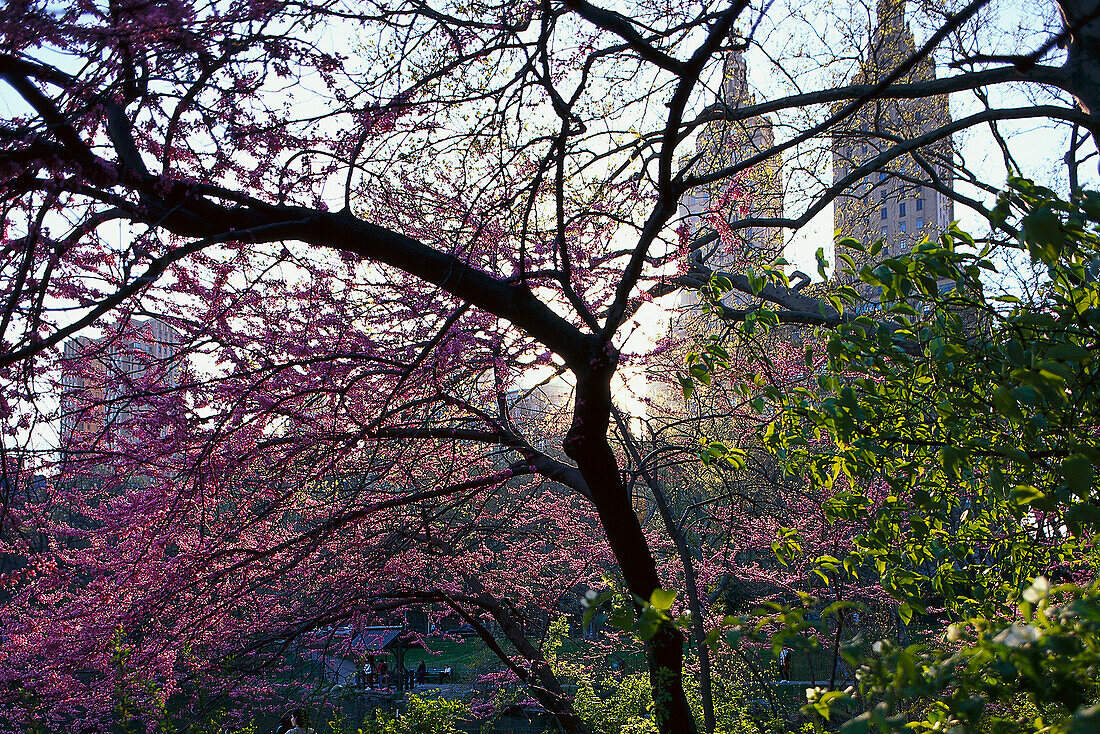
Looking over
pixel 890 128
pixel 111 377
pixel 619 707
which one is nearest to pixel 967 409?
pixel 111 377

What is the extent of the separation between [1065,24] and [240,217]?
5444mm

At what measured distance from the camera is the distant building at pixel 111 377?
4367 millimetres

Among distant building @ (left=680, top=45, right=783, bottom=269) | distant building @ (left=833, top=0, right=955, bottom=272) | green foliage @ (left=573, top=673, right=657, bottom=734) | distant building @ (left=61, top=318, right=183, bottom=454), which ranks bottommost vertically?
green foliage @ (left=573, top=673, right=657, bottom=734)

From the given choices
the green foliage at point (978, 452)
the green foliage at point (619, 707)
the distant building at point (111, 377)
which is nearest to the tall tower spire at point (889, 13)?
the green foliage at point (978, 452)

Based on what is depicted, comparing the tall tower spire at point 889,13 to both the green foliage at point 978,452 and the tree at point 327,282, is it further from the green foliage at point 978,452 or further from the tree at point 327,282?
the green foliage at point 978,452

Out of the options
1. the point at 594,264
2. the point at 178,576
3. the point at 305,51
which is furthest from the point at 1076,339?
the point at 178,576

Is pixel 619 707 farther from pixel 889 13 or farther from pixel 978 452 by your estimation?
pixel 889 13

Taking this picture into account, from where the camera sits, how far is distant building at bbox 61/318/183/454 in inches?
172

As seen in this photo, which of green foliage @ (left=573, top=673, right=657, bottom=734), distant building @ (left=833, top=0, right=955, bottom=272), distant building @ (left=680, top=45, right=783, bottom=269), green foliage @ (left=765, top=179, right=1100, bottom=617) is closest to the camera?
green foliage @ (left=765, top=179, right=1100, bottom=617)

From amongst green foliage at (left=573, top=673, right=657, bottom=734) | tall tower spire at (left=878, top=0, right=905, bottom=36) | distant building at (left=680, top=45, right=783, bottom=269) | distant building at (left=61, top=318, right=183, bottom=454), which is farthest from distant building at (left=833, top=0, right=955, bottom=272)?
green foliage at (left=573, top=673, right=657, bottom=734)

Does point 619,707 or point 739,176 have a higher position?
point 739,176

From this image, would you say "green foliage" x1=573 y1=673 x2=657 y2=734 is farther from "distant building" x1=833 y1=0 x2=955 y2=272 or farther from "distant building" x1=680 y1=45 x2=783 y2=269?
"distant building" x1=833 y1=0 x2=955 y2=272

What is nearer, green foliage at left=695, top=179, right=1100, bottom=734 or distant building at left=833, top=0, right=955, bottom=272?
green foliage at left=695, top=179, right=1100, bottom=734

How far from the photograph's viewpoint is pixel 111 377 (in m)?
4.57
